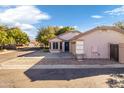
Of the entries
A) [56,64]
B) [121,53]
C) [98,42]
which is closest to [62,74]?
[56,64]

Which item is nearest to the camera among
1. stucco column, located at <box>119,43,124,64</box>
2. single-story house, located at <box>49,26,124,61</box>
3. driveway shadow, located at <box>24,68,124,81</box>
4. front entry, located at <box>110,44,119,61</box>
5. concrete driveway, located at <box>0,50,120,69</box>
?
driveway shadow, located at <box>24,68,124,81</box>

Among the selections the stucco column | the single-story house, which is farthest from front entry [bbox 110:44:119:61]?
the stucco column

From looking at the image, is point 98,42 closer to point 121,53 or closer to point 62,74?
point 121,53

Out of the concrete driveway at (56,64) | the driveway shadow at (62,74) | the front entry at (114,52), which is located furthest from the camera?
the front entry at (114,52)

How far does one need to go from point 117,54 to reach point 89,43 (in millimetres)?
4203

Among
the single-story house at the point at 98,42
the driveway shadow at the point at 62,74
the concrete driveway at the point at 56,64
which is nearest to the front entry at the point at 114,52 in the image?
the single-story house at the point at 98,42

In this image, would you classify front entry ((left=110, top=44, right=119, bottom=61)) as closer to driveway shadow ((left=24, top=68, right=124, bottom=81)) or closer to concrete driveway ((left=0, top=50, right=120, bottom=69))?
concrete driveway ((left=0, top=50, right=120, bottom=69))

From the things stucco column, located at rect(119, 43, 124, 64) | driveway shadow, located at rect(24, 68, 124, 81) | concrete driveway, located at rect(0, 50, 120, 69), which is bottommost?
concrete driveway, located at rect(0, 50, 120, 69)

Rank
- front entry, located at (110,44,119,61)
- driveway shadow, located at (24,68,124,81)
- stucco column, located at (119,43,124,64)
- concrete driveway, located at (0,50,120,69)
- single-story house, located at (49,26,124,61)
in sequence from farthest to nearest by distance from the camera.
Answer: single-story house, located at (49,26,124,61) < front entry, located at (110,44,119,61) < stucco column, located at (119,43,124,64) < concrete driveway, located at (0,50,120,69) < driveway shadow, located at (24,68,124,81)

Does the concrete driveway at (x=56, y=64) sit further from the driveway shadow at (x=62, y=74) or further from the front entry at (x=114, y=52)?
the driveway shadow at (x=62, y=74)
